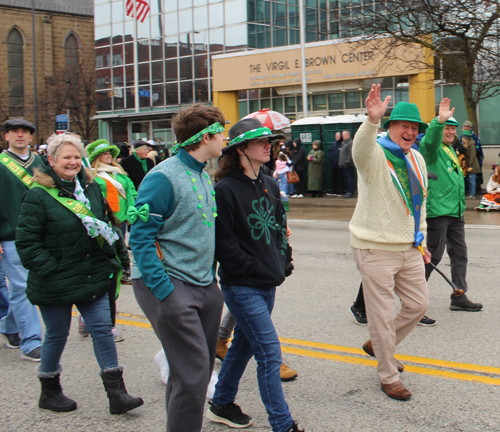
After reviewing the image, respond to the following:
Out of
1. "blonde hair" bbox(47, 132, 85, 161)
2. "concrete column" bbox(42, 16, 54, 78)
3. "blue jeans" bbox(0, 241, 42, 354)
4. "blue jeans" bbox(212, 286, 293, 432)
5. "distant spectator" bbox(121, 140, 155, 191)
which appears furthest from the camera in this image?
"concrete column" bbox(42, 16, 54, 78)

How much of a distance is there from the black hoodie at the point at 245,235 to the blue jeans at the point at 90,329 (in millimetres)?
959

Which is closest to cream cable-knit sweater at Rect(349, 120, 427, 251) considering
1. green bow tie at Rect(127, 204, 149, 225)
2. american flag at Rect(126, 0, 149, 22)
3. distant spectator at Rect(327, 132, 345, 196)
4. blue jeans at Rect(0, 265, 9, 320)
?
green bow tie at Rect(127, 204, 149, 225)

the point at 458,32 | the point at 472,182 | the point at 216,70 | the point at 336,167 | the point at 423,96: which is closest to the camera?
the point at 472,182

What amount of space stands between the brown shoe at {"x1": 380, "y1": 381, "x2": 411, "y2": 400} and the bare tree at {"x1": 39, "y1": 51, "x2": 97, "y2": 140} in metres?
36.9

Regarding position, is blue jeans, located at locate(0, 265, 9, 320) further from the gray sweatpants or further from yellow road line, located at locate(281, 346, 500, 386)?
the gray sweatpants

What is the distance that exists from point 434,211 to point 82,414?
3673mm

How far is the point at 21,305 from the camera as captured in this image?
529 cm

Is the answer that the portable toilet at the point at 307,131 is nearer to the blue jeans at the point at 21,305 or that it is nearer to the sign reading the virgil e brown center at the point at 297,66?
the sign reading the virgil e brown center at the point at 297,66

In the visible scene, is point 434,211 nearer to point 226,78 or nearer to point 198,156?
point 198,156

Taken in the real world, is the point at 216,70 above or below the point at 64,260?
above

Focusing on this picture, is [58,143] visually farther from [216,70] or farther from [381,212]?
[216,70]

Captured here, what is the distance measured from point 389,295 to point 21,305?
120 inches

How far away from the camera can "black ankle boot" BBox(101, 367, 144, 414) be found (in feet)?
13.1

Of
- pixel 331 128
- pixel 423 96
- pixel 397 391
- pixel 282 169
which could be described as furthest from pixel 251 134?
pixel 423 96
